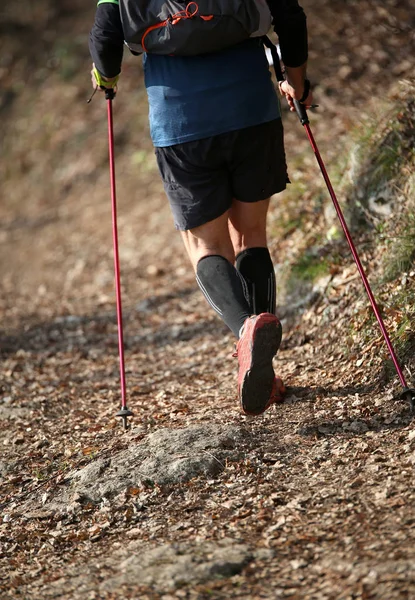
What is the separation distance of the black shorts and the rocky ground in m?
1.01

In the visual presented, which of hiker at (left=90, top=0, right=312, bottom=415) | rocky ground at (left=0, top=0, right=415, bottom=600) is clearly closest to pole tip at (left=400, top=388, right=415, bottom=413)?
rocky ground at (left=0, top=0, right=415, bottom=600)

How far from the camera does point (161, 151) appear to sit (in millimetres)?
3330

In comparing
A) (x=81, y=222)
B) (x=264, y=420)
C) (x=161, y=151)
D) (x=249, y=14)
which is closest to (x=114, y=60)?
(x=161, y=151)

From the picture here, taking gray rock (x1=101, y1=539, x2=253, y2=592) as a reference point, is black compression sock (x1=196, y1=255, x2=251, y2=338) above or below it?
above

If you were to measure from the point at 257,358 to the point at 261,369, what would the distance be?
0.05 m

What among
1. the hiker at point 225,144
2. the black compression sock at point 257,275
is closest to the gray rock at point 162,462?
the hiker at point 225,144

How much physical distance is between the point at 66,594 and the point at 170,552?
378mm

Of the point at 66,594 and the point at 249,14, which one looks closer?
the point at 66,594

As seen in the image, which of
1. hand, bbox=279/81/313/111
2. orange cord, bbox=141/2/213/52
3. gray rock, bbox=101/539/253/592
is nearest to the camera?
gray rock, bbox=101/539/253/592

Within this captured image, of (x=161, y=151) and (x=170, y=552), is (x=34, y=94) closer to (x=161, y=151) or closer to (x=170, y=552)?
(x=161, y=151)

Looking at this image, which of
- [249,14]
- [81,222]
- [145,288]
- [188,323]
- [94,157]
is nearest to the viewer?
[249,14]

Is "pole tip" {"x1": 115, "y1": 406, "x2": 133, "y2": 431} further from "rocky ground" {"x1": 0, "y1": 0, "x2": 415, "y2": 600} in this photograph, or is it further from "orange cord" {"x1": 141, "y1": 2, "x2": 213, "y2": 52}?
"orange cord" {"x1": 141, "y1": 2, "x2": 213, "y2": 52}

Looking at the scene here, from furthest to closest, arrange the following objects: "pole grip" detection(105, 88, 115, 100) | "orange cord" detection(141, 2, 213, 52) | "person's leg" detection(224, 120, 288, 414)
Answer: "pole grip" detection(105, 88, 115, 100), "person's leg" detection(224, 120, 288, 414), "orange cord" detection(141, 2, 213, 52)

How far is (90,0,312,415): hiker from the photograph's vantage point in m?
3.13
